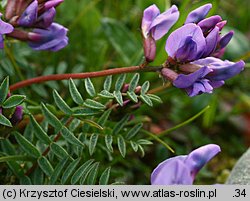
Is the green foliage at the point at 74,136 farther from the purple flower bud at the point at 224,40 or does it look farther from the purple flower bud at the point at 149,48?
the purple flower bud at the point at 224,40

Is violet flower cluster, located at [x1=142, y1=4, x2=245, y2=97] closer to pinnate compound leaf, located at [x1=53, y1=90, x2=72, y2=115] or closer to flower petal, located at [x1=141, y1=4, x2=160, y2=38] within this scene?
flower petal, located at [x1=141, y1=4, x2=160, y2=38]

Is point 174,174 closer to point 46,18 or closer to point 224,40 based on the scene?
point 224,40

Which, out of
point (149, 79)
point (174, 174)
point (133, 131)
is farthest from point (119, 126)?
point (149, 79)

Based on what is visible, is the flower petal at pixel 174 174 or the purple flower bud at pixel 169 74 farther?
the purple flower bud at pixel 169 74

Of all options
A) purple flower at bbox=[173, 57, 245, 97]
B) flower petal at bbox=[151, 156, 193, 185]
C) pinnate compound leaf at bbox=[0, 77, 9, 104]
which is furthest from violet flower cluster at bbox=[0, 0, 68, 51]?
flower petal at bbox=[151, 156, 193, 185]

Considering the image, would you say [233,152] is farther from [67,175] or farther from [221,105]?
[67,175]

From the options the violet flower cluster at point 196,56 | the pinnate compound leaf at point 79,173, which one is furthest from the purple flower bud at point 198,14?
the pinnate compound leaf at point 79,173

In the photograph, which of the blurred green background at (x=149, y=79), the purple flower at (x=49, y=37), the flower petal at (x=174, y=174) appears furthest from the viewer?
the blurred green background at (x=149, y=79)
